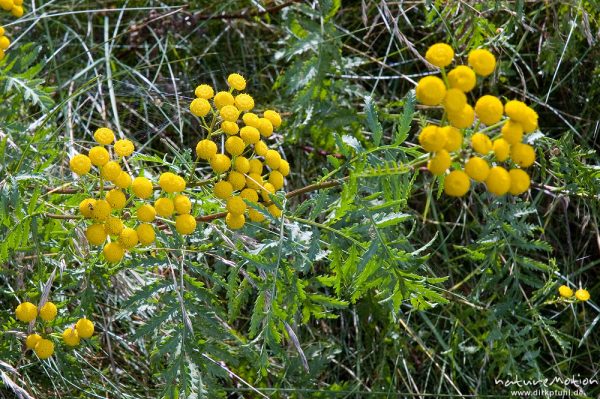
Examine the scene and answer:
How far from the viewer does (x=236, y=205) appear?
1.76 m

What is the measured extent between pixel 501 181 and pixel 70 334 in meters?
1.30

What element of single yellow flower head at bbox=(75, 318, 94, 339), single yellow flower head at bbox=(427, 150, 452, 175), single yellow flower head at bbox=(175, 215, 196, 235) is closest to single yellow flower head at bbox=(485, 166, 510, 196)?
single yellow flower head at bbox=(427, 150, 452, 175)

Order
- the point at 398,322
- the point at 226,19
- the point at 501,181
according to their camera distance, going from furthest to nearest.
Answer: the point at 226,19, the point at 398,322, the point at 501,181

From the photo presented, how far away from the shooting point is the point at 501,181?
143 centimetres

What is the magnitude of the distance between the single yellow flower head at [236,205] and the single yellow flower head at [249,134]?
0.15 metres

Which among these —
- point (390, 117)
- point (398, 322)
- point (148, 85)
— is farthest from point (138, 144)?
point (398, 322)

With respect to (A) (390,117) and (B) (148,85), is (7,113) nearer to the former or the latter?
(B) (148,85)

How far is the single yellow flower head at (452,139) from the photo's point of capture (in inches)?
55.6

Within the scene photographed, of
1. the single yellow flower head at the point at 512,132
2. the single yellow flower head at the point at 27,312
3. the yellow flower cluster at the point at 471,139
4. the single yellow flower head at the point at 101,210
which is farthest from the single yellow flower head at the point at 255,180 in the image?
the single yellow flower head at the point at 27,312

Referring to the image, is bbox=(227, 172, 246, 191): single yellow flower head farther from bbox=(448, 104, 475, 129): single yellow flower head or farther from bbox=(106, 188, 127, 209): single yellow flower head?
bbox=(448, 104, 475, 129): single yellow flower head

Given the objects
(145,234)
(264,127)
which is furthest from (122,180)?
(264,127)

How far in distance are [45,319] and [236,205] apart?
0.73 m

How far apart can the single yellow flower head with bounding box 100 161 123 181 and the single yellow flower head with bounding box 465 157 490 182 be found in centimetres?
81

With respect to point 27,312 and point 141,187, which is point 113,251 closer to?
point 141,187
